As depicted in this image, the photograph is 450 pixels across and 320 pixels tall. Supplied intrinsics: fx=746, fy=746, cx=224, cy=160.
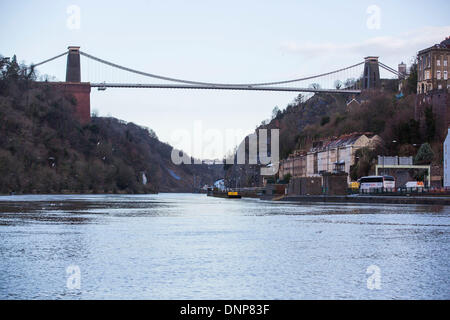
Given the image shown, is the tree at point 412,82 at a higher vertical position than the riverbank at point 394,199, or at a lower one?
higher

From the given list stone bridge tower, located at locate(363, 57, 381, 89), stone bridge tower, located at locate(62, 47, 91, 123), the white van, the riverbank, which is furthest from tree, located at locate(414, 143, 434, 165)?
stone bridge tower, located at locate(62, 47, 91, 123)

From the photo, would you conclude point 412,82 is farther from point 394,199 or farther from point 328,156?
point 394,199

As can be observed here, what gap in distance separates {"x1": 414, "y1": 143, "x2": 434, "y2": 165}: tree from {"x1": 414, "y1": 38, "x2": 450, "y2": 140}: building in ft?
18.7

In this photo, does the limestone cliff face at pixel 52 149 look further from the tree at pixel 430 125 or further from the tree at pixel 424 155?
the tree at pixel 430 125

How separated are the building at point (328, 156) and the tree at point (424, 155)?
1507 centimetres

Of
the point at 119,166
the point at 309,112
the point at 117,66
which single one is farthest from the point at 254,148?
the point at 117,66

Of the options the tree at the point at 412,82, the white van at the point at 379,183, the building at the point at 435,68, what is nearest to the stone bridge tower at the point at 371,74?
the tree at the point at 412,82

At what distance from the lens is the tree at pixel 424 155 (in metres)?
74.1

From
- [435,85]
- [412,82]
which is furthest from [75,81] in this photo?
[435,85]

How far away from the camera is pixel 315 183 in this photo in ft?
275

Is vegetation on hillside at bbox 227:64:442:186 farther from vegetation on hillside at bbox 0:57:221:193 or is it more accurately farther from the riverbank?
vegetation on hillside at bbox 0:57:221:193

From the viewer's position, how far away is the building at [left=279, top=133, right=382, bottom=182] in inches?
3772

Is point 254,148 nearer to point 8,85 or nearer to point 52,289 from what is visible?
point 8,85
